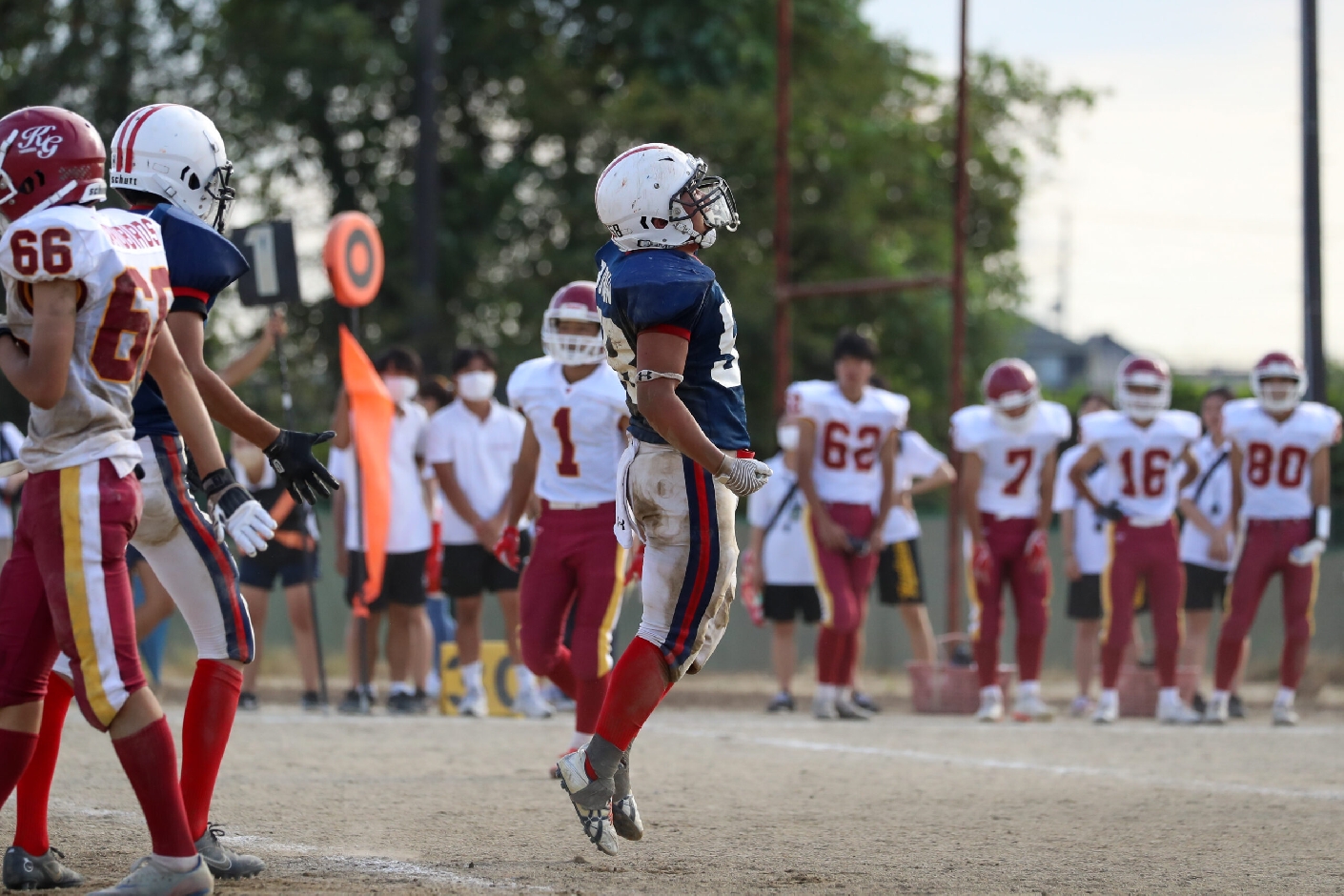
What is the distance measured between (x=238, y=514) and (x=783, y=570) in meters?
7.82

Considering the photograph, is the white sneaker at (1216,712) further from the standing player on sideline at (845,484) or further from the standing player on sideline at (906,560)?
the standing player on sideline at (845,484)

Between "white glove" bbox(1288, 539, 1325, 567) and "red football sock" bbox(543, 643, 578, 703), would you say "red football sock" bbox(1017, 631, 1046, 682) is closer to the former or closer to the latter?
"white glove" bbox(1288, 539, 1325, 567)

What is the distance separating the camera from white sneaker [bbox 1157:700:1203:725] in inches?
430

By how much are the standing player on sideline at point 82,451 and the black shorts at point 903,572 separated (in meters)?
8.20

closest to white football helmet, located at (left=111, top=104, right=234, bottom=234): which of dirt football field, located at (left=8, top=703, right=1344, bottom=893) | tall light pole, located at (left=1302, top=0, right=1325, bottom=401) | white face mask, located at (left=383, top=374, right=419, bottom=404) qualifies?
dirt football field, located at (left=8, top=703, right=1344, bottom=893)

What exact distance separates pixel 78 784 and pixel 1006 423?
640 centimetres

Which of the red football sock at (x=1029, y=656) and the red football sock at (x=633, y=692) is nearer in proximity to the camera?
the red football sock at (x=633, y=692)

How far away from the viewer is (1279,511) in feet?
35.8

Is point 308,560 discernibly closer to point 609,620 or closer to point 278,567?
point 278,567

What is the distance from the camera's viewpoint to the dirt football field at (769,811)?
16.2ft

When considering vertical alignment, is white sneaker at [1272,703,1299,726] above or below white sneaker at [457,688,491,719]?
below

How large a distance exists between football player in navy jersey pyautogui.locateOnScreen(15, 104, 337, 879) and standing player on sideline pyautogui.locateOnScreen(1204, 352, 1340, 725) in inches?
307

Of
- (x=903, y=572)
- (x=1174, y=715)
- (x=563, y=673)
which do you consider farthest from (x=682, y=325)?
(x=903, y=572)

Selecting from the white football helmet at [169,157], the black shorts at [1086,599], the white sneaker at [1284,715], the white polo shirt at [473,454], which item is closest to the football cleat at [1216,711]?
the white sneaker at [1284,715]
